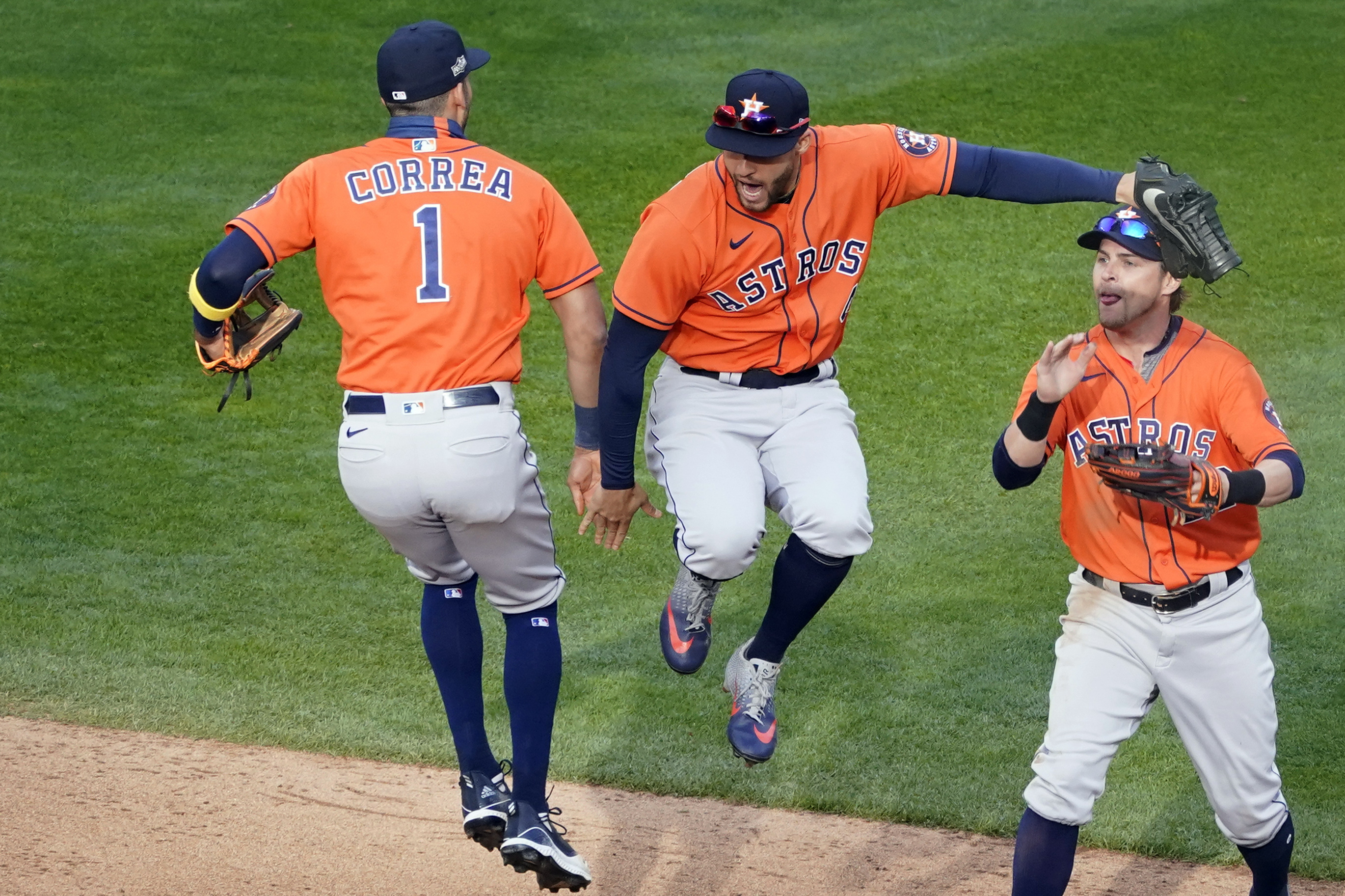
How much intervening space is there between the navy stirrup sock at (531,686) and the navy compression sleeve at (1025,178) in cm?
182

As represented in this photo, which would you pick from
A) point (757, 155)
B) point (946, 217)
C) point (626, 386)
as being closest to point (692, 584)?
point (626, 386)

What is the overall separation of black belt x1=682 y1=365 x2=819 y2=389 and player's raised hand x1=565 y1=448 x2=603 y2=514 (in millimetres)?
467

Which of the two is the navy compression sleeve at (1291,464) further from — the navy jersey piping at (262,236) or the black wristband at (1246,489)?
the navy jersey piping at (262,236)

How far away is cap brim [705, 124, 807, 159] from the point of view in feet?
14.7

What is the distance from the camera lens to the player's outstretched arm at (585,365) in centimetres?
445

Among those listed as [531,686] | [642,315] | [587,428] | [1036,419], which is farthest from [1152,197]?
[531,686]

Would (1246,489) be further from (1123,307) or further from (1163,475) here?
(1123,307)

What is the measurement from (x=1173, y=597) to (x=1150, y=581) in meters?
0.07

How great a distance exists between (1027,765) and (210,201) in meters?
8.27

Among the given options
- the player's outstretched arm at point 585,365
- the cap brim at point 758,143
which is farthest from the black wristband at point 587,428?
the cap brim at point 758,143

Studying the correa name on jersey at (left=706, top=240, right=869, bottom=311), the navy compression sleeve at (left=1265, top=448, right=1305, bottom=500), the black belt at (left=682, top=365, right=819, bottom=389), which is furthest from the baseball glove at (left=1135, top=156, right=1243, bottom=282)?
the black belt at (left=682, top=365, right=819, bottom=389)

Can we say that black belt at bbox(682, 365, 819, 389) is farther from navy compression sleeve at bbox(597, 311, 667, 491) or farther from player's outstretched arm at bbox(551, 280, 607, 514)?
player's outstretched arm at bbox(551, 280, 607, 514)

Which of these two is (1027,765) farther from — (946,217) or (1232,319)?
(946,217)

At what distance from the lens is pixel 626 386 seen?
4.64m
